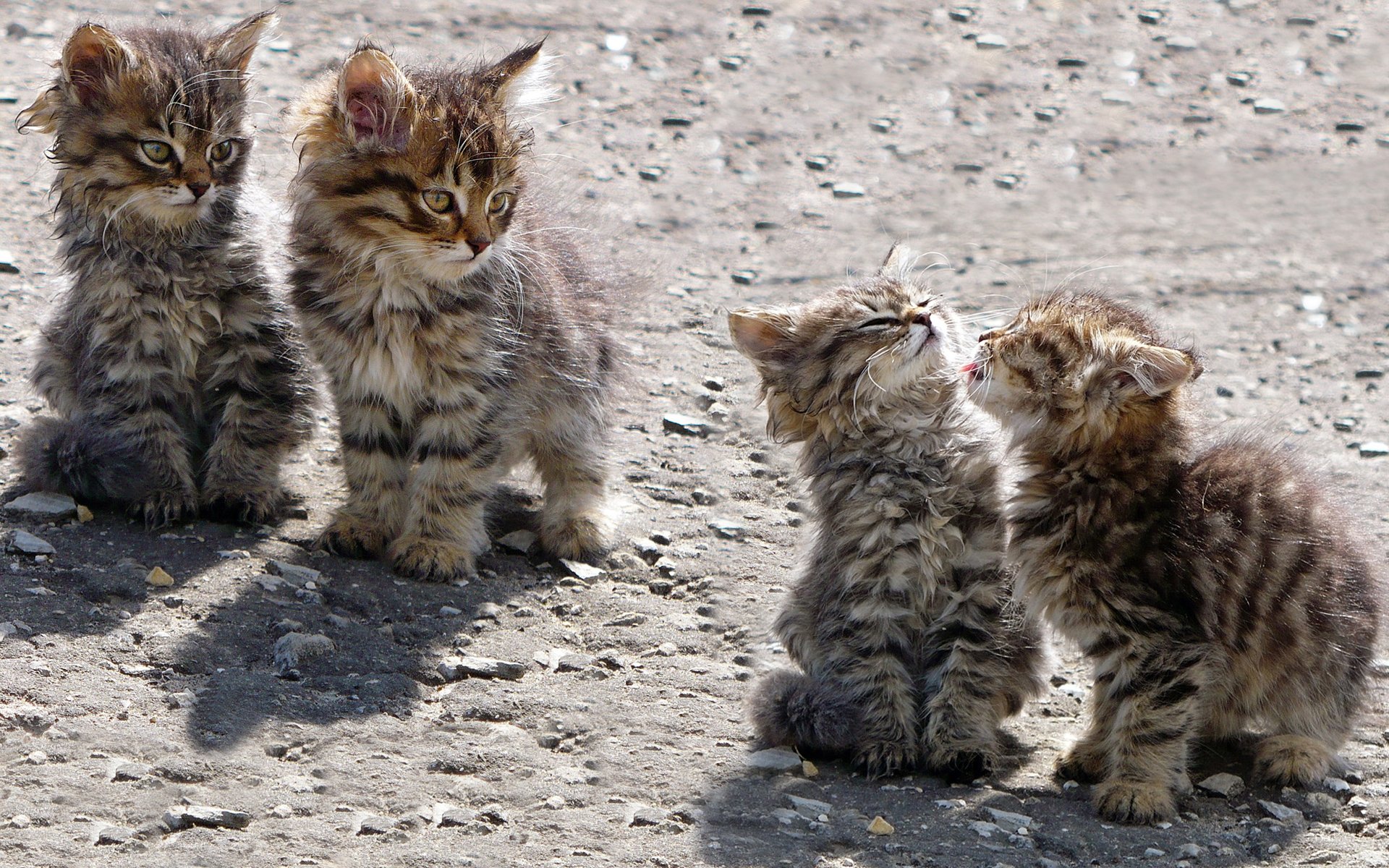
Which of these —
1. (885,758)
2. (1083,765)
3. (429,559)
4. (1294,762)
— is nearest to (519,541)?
(429,559)

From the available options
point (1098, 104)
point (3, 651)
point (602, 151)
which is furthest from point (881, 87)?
point (3, 651)

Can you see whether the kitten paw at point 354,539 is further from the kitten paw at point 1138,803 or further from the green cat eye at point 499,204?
the kitten paw at point 1138,803

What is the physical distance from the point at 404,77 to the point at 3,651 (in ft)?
6.78

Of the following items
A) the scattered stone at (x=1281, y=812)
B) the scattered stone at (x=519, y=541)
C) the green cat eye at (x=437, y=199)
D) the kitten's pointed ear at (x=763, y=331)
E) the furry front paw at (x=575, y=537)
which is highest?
the green cat eye at (x=437, y=199)

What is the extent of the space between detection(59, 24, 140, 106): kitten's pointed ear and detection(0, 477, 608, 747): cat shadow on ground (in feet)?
4.76

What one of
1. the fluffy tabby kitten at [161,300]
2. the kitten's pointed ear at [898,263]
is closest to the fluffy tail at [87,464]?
the fluffy tabby kitten at [161,300]

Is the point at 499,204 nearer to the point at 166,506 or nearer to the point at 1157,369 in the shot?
the point at 166,506

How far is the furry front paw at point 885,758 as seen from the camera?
163 inches

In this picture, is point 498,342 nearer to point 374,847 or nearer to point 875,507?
point 875,507

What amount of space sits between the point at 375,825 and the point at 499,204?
2.12 m

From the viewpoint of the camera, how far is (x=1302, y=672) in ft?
13.2

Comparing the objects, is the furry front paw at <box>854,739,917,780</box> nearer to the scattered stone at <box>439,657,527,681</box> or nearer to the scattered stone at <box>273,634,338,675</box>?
the scattered stone at <box>439,657,527,681</box>

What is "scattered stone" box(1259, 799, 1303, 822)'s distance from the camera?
3973mm

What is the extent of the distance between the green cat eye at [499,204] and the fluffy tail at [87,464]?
150 centimetres
